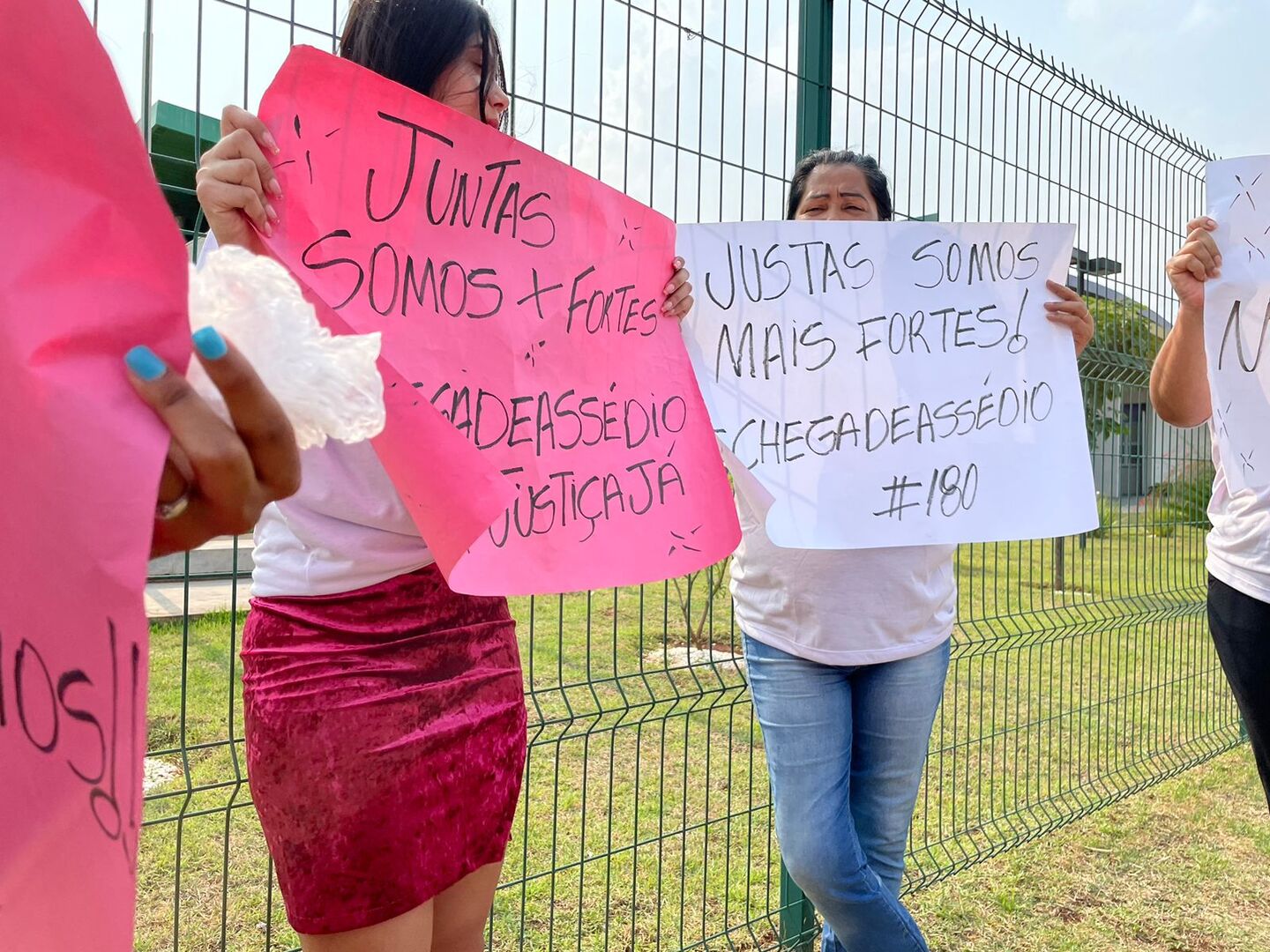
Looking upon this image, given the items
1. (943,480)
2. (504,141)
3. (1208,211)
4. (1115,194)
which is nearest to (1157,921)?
(943,480)

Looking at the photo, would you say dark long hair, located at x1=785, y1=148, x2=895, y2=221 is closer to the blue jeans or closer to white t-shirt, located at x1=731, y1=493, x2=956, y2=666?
white t-shirt, located at x1=731, y1=493, x2=956, y2=666

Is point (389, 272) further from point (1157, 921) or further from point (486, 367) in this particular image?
point (1157, 921)

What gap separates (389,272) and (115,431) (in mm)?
735

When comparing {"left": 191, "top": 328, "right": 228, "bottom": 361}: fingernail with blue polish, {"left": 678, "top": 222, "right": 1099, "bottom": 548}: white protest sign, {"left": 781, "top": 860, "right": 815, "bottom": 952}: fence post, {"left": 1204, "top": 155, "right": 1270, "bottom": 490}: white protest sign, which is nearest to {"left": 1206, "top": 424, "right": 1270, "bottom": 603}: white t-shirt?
{"left": 1204, "top": 155, "right": 1270, "bottom": 490}: white protest sign

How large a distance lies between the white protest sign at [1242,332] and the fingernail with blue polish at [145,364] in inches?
83.8

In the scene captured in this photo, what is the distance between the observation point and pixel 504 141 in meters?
1.45

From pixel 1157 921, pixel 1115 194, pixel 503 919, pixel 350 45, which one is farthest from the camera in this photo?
pixel 1115 194

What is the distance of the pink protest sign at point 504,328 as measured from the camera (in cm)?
123

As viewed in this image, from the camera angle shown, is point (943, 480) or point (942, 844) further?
point (942, 844)

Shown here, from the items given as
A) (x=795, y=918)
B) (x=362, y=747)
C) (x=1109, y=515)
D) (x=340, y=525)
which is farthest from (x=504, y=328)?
(x=1109, y=515)

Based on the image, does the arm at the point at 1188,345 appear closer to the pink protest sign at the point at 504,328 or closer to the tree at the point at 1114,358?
the pink protest sign at the point at 504,328

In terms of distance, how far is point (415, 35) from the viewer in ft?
4.55

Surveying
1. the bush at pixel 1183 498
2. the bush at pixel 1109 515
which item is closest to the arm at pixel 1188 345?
the bush at pixel 1109 515

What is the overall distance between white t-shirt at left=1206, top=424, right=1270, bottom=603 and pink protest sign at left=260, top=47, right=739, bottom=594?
120 cm
